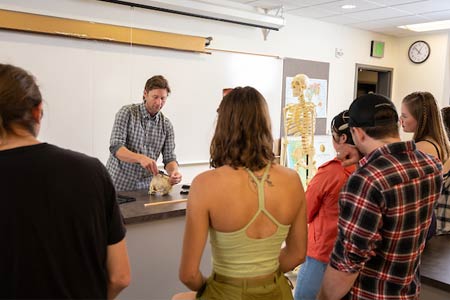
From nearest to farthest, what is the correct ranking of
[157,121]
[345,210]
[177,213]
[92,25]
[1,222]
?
[1,222]
[345,210]
[177,213]
[157,121]
[92,25]

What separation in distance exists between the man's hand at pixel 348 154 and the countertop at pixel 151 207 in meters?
1.03

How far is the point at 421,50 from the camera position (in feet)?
21.5

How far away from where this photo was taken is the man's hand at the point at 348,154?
5.48 feet

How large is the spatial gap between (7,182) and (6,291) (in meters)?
0.27

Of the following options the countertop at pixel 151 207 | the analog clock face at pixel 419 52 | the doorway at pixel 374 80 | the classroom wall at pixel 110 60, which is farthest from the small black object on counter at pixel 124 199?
the analog clock face at pixel 419 52

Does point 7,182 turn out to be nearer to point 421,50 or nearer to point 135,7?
point 135,7

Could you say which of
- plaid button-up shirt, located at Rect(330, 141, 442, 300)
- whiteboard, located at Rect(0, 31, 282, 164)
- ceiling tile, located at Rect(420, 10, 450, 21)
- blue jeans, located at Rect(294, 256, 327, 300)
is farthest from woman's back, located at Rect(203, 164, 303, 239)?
ceiling tile, located at Rect(420, 10, 450, 21)

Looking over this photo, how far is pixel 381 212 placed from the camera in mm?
1255

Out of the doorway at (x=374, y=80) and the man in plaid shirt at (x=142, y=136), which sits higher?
the doorway at (x=374, y=80)

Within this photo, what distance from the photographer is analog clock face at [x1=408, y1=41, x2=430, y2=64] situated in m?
6.47

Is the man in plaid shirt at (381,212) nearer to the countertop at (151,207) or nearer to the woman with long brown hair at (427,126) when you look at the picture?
the woman with long brown hair at (427,126)

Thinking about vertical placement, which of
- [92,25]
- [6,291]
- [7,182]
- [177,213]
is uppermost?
[92,25]

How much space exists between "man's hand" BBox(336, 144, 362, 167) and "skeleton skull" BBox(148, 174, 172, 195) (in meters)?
1.25

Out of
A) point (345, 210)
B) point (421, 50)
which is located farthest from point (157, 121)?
point (421, 50)
